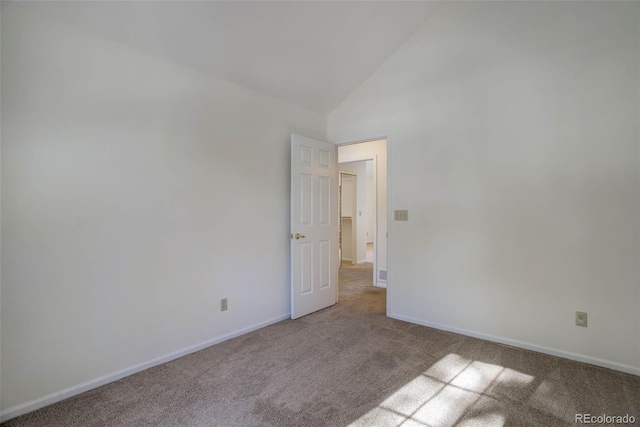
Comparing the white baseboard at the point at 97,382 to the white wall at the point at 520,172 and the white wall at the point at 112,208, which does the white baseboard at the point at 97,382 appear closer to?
the white wall at the point at 112,208

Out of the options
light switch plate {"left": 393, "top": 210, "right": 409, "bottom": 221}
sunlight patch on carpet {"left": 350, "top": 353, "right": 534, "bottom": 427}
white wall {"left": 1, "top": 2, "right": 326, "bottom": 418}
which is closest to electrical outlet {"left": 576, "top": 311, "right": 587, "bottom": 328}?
sunlight patch on carpet {"left": 350, "top": 353, "right": 534, "bottom": 427}

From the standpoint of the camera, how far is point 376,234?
4.84 meters

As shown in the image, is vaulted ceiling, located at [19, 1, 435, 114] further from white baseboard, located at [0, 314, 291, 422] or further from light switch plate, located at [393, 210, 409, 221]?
white baseboard, located at [0, 314, 291, 422]

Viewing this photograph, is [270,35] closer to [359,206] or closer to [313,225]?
[313,225]

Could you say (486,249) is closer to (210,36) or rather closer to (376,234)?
(376,234)

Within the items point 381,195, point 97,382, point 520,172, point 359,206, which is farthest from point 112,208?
point 359,206

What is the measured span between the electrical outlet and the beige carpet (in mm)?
310

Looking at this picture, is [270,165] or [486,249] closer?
[486,249]

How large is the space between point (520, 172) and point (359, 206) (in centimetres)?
472

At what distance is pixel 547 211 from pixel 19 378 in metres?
3.83

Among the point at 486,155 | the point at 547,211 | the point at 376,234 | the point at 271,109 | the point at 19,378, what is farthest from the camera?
the point at 376,234

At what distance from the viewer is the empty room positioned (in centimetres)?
189

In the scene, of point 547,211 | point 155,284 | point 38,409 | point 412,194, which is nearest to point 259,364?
point 155,284

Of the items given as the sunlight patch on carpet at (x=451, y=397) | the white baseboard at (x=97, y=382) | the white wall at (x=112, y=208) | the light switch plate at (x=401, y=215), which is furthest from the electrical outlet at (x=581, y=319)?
the white baseboard at (x=97, y=382)
